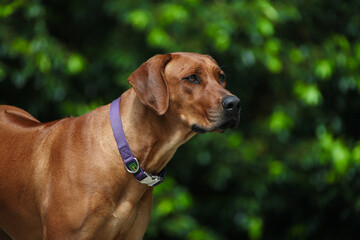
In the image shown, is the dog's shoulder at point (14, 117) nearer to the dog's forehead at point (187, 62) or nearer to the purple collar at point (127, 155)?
the purple collar at point (127, 155)

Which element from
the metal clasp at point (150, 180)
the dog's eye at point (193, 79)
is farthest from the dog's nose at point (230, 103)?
the metal clasp at point (150, 180)

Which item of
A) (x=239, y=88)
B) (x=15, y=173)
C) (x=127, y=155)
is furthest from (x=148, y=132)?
(x=239, y=88)

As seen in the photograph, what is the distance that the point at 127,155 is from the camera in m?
2.91

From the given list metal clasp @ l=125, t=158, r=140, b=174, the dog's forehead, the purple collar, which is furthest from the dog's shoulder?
the dog's forehead

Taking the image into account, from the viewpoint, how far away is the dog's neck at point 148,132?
2965mm

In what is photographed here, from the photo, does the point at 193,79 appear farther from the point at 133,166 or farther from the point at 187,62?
the point at 133,166

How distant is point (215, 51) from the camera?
18.8ft

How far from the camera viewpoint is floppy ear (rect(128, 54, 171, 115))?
288 centimetres

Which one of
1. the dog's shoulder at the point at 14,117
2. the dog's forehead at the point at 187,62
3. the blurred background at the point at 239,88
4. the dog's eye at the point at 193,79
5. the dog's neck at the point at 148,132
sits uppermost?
the dog's forehead at the point at 187,62

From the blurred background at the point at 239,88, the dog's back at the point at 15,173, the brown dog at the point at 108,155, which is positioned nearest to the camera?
the brown dog at the point at 108,155

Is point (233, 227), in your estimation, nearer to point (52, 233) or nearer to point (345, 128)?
point (345, 128)

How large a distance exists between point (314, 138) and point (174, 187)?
5.94 feet

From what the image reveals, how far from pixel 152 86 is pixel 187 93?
0.20 meters

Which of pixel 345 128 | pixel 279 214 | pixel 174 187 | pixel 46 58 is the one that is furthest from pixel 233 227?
pixel 46 58
